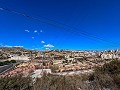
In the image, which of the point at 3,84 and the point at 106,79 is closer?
the point at 3,84

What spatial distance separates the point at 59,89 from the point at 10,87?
3025mm

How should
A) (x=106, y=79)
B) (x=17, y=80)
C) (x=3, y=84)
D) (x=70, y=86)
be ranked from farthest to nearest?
(x=106, y=79)
(x=70, y=86)
(x=17, y=80)
(x=3, y=84)

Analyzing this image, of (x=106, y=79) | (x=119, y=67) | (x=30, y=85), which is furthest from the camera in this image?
(x=119, y=67)

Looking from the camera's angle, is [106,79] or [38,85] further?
[106,79]

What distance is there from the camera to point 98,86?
11.6 meters

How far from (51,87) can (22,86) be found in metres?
1.72

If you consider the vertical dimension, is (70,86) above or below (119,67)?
below

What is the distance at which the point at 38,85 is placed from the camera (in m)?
8.98

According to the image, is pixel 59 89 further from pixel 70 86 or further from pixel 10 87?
pixel 10 87

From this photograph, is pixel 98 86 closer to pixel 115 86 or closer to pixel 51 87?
pixel 115 86

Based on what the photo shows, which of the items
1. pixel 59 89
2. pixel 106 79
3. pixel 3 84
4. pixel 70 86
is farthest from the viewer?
pixel 106 79

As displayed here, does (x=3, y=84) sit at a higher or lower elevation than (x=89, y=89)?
higher

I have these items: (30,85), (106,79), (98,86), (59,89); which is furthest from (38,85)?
(106,79)

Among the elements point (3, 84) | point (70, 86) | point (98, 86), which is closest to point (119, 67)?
point (98, 86)
